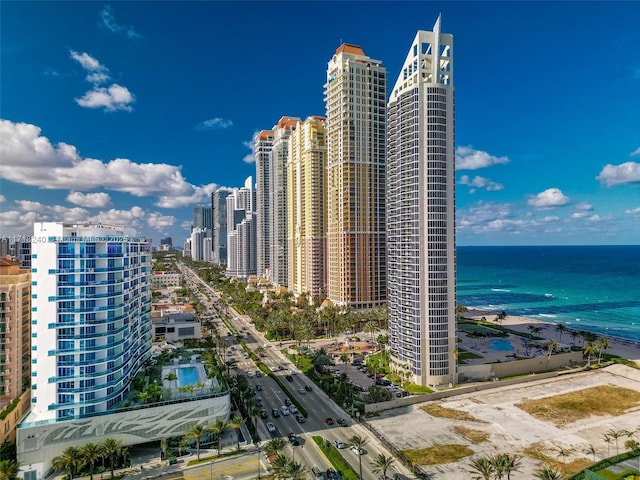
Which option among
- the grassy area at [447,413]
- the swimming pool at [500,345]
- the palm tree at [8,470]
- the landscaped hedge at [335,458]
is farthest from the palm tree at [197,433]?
the swimming pool at [500,345]

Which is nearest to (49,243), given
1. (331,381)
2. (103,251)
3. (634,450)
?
(103,251)

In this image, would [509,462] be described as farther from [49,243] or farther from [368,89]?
[368,89]

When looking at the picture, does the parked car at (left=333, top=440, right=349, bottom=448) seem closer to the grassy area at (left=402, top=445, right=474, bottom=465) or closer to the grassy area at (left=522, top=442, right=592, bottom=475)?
the grassy area at (left=402, top=445, right=474, bottom=465)

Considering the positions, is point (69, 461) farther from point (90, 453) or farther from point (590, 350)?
point (590, 350)

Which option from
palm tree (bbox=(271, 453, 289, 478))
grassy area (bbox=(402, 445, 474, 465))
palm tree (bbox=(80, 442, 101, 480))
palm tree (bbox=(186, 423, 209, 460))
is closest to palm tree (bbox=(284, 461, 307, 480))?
palm tree (bbox=(271, 453, 289, 478))

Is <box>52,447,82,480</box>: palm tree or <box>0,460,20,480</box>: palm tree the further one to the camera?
→ <box>52,447,82,480</box>: palm tree

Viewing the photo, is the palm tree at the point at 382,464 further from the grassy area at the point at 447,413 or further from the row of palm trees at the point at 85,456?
the row of palm trees at the point at 85,456
